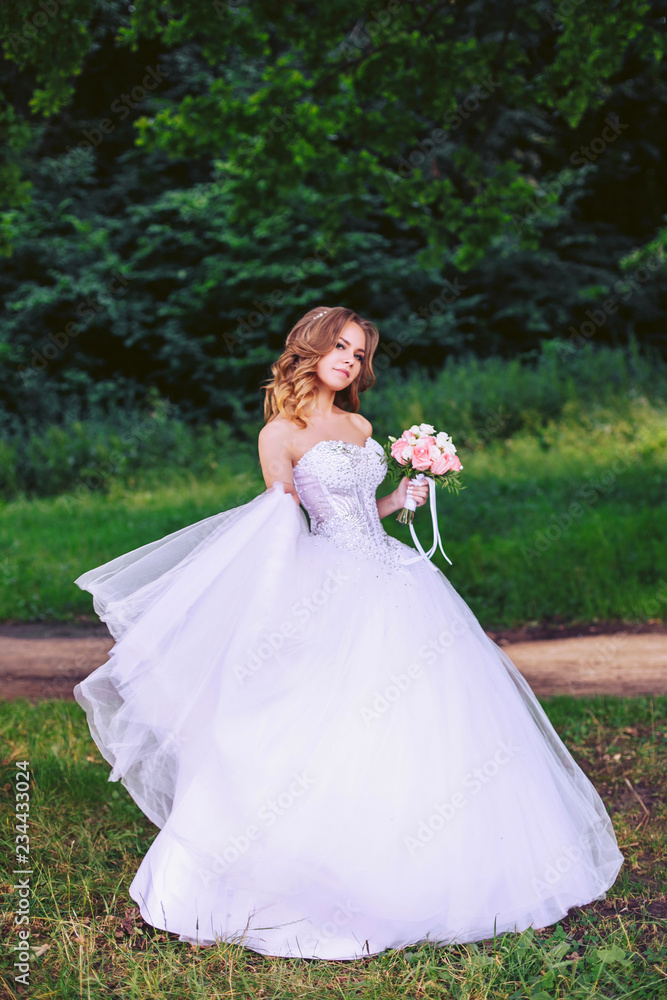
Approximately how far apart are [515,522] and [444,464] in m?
6.16

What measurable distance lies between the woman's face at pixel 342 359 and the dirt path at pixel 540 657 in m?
3.20

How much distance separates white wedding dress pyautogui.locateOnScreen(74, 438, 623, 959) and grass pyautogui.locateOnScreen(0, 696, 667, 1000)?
92 millimetres

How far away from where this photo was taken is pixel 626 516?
9.49 metres

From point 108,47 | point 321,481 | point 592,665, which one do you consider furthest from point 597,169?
point 321,481

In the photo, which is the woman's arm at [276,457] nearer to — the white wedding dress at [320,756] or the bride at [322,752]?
the bride at [322,752]

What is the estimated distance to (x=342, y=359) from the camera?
158 inches

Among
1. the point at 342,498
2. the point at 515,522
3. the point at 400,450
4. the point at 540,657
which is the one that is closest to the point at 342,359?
the point at 400,450

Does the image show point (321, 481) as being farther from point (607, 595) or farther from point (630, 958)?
point (607, 595)

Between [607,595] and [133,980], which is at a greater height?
[133,980]

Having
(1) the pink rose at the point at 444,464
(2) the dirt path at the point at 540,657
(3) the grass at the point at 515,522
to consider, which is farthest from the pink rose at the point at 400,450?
(3) the grass at the point at 515,522

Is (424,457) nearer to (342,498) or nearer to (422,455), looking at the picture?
(422,455)

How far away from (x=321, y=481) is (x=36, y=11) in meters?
5.24

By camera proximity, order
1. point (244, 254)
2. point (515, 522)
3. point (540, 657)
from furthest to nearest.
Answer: point (244, 254), point (515, 522), point (540, 657)

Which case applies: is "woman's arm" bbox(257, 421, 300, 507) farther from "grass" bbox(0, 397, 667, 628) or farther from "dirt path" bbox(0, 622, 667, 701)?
"grass" bbox(0, 397, 667, 628)
